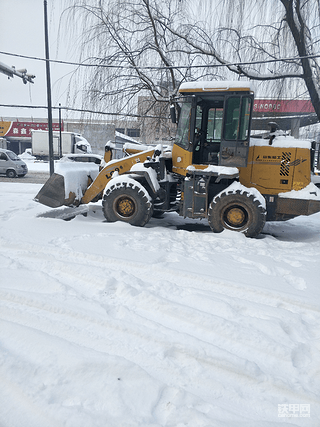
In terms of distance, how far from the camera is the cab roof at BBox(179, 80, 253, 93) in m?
5.84

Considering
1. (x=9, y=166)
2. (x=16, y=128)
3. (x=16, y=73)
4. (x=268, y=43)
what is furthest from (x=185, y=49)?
(x=16, y=128)

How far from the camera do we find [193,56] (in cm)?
812

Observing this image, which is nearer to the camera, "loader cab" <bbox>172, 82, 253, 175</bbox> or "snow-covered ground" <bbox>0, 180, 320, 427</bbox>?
"snow-covered ground" <bbox>0, 180, 320, 427</bbox>

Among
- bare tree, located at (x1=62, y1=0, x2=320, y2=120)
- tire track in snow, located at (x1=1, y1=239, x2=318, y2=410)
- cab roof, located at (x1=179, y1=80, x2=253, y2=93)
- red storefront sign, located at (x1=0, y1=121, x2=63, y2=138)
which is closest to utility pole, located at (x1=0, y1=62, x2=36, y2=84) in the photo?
bare tree, located at (x1=62, y1=0, x2=320, y2=120)

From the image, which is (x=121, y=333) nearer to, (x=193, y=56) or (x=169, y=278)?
(x=169, y=278)

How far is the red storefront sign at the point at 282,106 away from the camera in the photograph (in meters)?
7.84

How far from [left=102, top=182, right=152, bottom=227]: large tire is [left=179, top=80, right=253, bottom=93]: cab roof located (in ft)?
6.98

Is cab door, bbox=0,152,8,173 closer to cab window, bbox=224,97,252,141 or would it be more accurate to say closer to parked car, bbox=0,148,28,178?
parked car, bbox=0,148,28,178

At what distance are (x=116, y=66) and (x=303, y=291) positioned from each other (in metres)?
6.67

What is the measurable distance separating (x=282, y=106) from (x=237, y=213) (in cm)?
364

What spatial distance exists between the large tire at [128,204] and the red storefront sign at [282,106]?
364 cm

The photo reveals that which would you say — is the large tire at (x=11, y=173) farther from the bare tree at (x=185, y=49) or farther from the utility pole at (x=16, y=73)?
the bare tree at (x=185, y=49)

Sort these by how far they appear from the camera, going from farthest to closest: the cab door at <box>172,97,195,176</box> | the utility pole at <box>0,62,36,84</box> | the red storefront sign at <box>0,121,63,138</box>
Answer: the red storefront sign at <box>0,121,63,138</box>
the utility pole at <box>0,62,36,84</box>
the cab door at <box>172,97,195,176</box>

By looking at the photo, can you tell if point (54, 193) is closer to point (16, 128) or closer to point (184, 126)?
point (184, 126)
